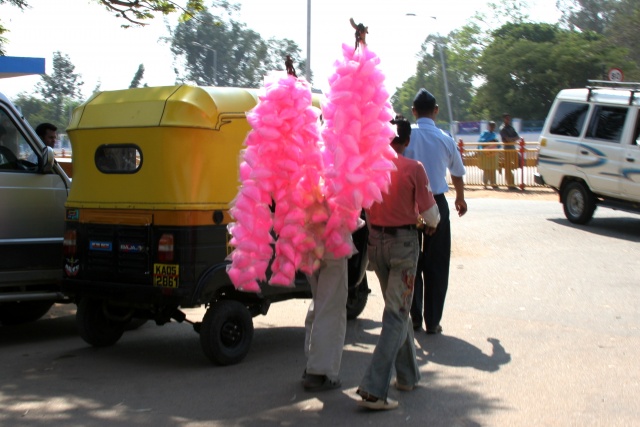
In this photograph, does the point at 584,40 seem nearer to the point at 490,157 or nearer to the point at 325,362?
the point at 490,157

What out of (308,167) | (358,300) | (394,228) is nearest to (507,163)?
(358,300)

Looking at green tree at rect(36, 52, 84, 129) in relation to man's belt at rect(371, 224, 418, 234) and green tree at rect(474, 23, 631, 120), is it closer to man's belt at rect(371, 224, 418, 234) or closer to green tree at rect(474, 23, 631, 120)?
green tree at rect(474, 23, 631, 120)

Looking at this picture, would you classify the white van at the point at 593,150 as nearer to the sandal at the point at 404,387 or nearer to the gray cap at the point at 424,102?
the gray cap at the point at 424,102

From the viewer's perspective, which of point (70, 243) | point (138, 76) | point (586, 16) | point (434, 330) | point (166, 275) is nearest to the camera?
point (166, 275)

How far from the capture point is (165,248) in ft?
22.8

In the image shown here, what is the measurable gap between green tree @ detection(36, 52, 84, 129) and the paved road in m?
56.1

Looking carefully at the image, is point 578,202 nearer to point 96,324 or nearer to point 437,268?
point 437,268

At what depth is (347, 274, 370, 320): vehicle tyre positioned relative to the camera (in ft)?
27.9

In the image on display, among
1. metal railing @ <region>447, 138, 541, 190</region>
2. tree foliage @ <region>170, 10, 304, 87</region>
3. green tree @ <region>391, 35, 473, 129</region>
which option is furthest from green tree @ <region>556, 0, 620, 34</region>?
metal railing @ <region>447, 138, 541, 190</region>

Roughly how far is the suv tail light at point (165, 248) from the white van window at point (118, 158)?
26.6 inches

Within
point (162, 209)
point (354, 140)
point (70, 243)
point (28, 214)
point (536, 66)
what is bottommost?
point (70, 243)

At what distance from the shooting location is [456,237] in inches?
564

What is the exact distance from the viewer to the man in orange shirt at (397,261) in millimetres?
5695

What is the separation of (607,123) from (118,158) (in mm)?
10002
